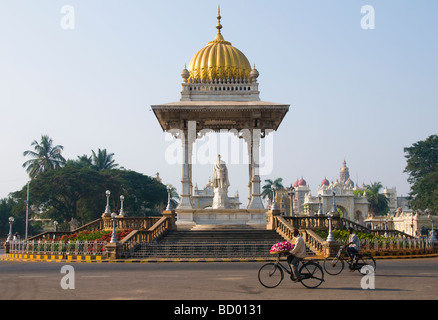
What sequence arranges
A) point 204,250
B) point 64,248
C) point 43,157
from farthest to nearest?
point 43,157
point 64,248
point 204,250

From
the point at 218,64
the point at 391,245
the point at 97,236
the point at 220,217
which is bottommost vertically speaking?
the point at 391,245

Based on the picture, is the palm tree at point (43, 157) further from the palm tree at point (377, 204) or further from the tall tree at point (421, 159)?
the palm tree at point (377, 204)

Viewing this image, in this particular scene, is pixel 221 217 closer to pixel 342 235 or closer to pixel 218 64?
pixel 342 235

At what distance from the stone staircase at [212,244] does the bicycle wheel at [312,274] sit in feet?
43.6

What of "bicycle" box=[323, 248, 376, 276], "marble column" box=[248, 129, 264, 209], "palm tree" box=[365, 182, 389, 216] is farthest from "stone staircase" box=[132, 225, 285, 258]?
"palm tree" box=[365, 182, 389, 216]

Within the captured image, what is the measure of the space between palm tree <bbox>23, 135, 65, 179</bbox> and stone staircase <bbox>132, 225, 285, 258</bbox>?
52.8 metres

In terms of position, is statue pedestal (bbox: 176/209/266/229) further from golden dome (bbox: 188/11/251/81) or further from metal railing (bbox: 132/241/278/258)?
golden dome (bbox: 188/11/251/81)

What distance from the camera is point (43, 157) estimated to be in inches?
3152

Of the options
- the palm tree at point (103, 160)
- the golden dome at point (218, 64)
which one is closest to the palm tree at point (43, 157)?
the palm tree at point (103, 160)

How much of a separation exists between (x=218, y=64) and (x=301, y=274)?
26095 millimetres

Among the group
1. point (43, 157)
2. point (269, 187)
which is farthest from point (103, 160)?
point (269, 187)

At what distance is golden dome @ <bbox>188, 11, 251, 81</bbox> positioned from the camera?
37500mm
